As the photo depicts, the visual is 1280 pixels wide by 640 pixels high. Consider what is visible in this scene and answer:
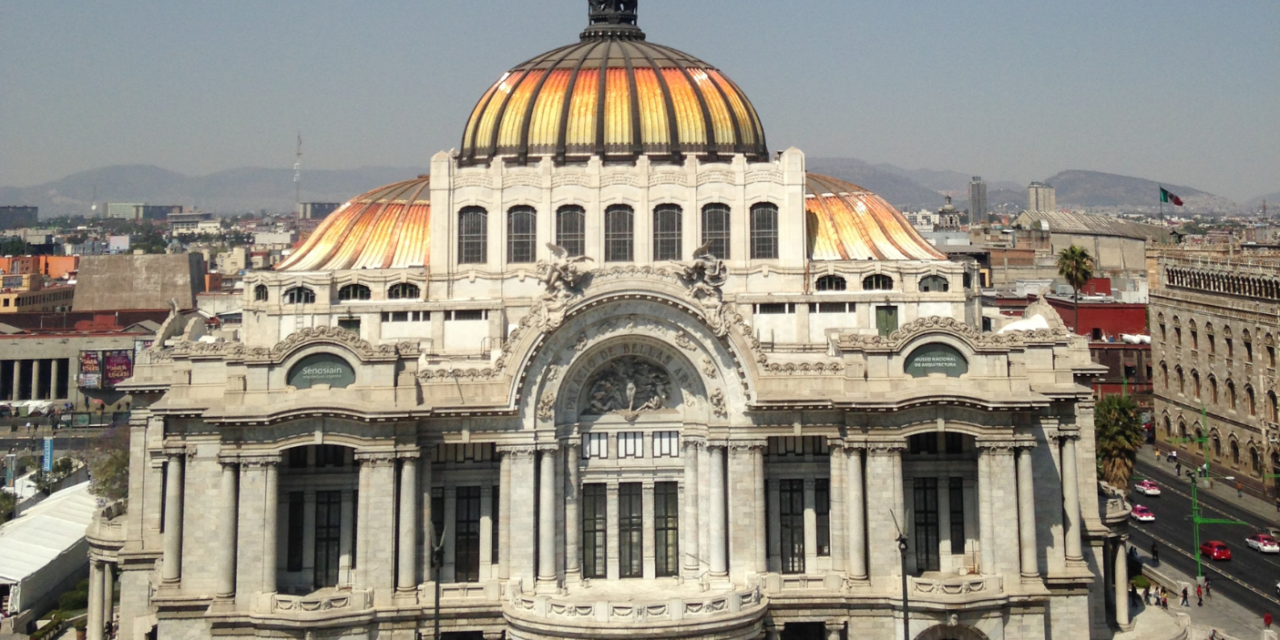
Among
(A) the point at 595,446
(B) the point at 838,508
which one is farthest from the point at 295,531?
(B) the point at 838,508

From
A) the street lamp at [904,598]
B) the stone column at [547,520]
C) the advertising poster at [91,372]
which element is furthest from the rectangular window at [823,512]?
the advertising poster at [91,372]

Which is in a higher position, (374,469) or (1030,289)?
(1030,289)

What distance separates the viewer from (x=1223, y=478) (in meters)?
111

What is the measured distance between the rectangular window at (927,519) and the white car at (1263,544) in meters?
37.9

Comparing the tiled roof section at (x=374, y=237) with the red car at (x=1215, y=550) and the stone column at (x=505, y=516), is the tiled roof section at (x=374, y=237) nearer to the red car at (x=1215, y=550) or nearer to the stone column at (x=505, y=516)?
the stone column at (x=505, y=516)

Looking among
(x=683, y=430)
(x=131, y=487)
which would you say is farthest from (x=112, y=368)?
(x=683, y=430)

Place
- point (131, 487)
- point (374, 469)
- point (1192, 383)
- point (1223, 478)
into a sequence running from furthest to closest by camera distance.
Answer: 1. point (1192, 383)
2. point (1223, 478)
3. point (131, 487)
4. point (374, 469)

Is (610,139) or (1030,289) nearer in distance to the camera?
(610,139)

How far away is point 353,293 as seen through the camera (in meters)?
81.7

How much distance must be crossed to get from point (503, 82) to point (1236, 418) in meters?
67.0

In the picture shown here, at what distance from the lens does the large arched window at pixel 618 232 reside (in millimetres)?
76875

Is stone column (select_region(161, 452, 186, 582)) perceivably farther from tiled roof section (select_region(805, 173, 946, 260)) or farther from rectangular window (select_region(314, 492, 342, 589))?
tiled roof section (select_region(805, 173, 946, 260))

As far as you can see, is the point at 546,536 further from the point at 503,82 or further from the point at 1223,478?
the point at 1223,478

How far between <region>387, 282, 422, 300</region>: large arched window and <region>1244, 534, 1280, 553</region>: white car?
2242 inches
